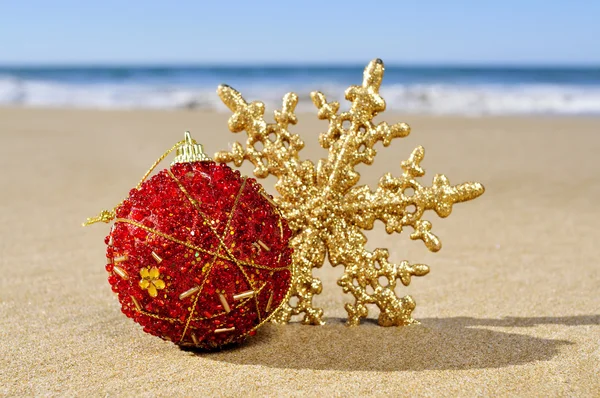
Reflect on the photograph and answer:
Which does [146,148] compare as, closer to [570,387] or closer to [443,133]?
[443,133]

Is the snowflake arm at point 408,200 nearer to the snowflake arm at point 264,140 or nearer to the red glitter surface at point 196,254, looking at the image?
the snowflake arm at point 264,140

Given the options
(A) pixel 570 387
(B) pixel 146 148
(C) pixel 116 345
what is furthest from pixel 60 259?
(B) pixel 146 148

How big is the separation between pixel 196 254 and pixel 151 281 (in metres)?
0.18

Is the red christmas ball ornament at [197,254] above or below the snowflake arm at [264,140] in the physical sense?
below

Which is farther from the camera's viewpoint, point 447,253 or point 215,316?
point 447,253

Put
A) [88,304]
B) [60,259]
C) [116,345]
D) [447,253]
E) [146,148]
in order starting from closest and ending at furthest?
[116,345], [88,304], [60,259], [447,253], [146,148]

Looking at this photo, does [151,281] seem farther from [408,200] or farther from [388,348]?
[408,200]

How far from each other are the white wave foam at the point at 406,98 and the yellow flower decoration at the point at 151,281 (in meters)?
13.6

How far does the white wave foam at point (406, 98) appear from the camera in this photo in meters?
17.2


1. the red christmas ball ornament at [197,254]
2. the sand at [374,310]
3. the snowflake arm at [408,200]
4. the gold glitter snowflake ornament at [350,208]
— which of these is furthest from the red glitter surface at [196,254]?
the snowflake arm at [408,200]

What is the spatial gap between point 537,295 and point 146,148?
21.0ft

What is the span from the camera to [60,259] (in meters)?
4.70

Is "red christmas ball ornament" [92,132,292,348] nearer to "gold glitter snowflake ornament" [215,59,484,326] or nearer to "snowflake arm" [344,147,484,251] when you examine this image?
"gold glitter snowflake ornament" [215,59,484,326]

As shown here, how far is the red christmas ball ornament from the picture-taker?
2484mm
